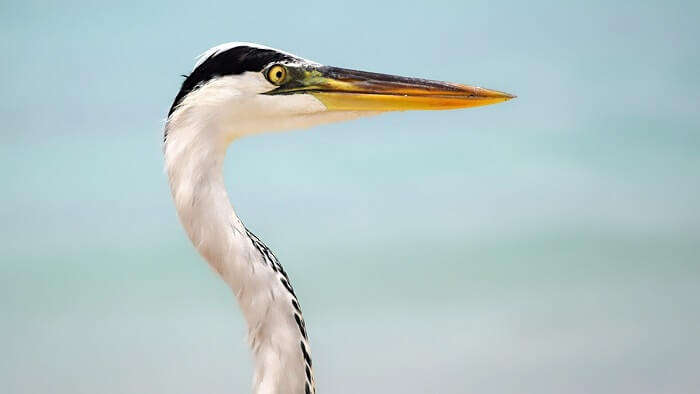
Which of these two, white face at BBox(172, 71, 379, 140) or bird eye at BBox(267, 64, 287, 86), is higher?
bird eye at BBox(267, 64, 287, 86)

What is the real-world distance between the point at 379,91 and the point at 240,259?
2.23 feet

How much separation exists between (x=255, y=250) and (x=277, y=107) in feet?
1.49

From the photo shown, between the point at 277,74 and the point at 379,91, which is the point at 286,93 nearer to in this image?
the point at 277,74

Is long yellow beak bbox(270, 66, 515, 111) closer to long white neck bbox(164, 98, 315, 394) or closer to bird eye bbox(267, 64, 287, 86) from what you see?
bird eye bbox(267, 64, 287, 86)

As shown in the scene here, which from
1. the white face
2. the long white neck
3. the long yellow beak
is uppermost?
the long yellow beak

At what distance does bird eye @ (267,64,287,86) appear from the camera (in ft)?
8.54

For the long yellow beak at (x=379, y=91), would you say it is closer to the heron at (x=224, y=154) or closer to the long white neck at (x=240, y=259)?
the heron at (x=224, y=154)

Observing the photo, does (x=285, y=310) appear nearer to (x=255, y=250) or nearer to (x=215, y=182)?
(x=255, y=250)

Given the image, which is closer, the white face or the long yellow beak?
the white face

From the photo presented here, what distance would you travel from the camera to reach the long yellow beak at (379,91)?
8.79ft

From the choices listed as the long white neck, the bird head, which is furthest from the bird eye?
the long white neck

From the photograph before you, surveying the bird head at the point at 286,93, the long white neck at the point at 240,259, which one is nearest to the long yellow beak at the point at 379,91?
Answer: the bird head at the point at 286,93

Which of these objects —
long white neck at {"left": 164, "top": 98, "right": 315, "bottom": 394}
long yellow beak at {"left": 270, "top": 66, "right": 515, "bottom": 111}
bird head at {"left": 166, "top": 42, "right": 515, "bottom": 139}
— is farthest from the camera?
long yellow beak at {"left": 270, "top": 66, "right": 515, "bottom": 111}

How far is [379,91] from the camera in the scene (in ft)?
8.96
